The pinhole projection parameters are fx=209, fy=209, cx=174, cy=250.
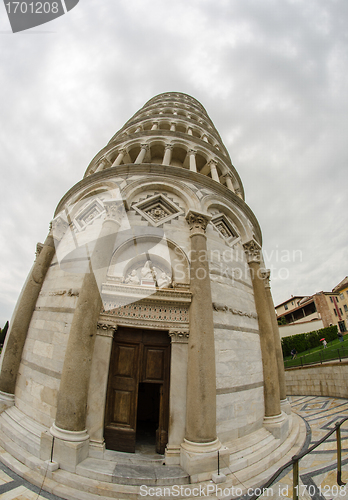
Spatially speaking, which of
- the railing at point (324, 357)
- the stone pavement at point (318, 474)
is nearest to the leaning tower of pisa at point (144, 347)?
the stone pavement at point (318, 474)

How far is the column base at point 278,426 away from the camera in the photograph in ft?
20.4

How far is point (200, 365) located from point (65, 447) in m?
3.25

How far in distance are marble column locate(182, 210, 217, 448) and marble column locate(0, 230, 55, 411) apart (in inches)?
217

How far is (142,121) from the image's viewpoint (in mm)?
14594

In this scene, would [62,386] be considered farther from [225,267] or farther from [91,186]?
[91,186]

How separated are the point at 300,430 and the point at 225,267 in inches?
239

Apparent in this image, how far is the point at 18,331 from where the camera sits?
22.5ft

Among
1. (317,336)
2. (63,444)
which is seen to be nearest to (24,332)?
(63,444)

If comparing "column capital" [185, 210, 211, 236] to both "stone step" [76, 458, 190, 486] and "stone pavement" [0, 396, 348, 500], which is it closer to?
"stone step" [76, 458, 190, 486]

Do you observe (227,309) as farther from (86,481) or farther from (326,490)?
→ (86,481)

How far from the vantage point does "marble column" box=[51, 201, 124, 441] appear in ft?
14.8

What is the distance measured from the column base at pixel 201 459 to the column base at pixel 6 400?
17.3ft

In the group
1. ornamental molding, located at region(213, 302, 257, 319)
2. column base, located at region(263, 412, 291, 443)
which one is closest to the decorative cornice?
ornamental molding, located at region(213, 302, 257, 319)

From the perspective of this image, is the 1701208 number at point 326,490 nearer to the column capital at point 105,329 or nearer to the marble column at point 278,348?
the marble column at point 278,348
